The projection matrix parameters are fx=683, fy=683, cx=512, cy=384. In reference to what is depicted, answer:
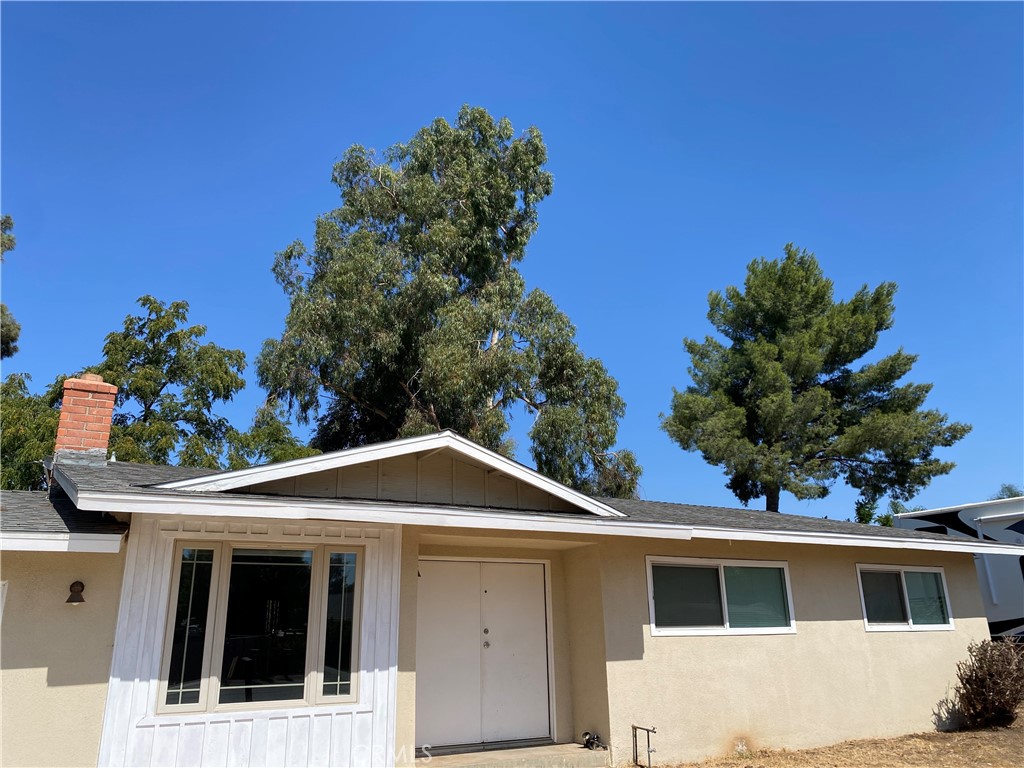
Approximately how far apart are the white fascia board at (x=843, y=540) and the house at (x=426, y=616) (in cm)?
4

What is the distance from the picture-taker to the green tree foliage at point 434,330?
2177 centimetres

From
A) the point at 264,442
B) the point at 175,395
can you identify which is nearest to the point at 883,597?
the point at 264,442

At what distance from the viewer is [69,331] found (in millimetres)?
18562

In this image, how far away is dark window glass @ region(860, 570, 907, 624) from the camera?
10656mm

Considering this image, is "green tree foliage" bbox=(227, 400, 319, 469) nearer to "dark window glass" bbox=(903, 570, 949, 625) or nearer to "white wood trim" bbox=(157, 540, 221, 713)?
"white wood trim" bbox=(157, 540, 221, 713)

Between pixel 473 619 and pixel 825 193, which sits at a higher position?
pixel 825 193

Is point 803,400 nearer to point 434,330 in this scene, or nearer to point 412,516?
point 434,330

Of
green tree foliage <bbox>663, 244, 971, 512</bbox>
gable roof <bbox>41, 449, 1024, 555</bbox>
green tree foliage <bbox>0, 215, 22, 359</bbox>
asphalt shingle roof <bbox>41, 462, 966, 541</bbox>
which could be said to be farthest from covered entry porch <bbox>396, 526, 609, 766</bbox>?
green tree foliage <bbox>0, 215, 22, 359</bbox>

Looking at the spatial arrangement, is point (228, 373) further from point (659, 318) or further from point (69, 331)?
point (659, 318)

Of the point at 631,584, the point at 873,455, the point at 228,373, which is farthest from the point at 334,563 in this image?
the point at 873,455

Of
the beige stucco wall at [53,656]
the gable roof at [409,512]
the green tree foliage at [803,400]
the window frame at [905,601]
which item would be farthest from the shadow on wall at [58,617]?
the green tree foliage at [803,400]

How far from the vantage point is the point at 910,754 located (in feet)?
29.8

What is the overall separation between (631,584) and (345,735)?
3910 millimetres

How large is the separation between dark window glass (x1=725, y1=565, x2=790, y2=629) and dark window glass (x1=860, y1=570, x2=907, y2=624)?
70.2 inches
